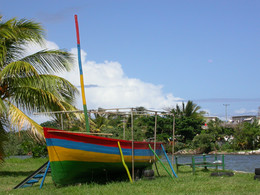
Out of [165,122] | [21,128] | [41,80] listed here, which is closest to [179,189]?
[21,128]

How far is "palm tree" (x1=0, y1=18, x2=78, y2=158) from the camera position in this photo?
13.8 meters

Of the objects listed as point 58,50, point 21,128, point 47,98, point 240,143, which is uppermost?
point 58,50

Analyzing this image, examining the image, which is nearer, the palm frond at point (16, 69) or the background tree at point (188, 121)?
the palm frond at point (16, 69)

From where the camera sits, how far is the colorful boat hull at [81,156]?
10.0 m

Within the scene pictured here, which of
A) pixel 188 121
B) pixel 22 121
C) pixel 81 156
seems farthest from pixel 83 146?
pixel 188 121

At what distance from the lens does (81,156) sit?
10.2 meters

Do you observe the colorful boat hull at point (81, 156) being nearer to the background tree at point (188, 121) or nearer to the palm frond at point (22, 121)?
the palm frond at point (22, 121)

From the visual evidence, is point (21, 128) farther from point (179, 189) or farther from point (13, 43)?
point (179, 189)

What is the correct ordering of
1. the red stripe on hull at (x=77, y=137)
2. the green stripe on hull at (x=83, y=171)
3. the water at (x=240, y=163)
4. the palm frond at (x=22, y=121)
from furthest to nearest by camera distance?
the water at (x=240, y=163) → the palm frond at (x=22, y=121) → the green stripe on hull at (x=83, y=171) → the red stripe on hull at (x=77, y=137)

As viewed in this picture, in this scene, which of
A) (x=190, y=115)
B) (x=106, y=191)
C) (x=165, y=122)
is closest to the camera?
(x=106, y=191)

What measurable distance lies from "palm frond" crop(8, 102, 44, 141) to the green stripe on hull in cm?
328

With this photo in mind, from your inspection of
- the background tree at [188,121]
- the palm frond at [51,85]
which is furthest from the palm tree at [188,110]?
the palm frond at [51,85]

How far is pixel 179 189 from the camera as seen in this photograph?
959cm

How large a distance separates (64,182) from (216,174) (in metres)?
5.35
